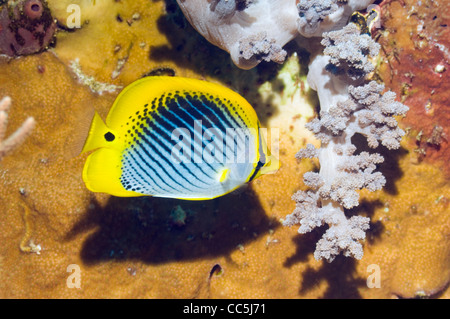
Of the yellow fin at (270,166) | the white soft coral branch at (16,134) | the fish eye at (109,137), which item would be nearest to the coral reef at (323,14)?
the yellow fin at (270,166)

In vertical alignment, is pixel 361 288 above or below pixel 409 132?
below

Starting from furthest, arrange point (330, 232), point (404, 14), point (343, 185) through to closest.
A: point (404, 14) < point (330, 232) < point (343, 185)

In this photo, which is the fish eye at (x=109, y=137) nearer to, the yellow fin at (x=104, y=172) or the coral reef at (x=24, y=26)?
the yellow fin at (x=104, y=172)

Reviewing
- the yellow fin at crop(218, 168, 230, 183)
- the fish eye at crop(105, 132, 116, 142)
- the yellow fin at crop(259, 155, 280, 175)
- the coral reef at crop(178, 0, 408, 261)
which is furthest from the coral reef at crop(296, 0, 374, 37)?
the fish eye at crop(105, 132, 116, 142)

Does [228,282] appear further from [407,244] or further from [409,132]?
[409,132]

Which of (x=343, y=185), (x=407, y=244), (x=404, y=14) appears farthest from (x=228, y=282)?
(x=404, y=14)

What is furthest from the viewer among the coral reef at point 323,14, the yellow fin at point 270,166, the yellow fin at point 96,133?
the coral reef at point 323,14
